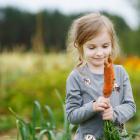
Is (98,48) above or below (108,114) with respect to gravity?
above

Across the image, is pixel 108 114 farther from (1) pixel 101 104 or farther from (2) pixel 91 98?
(2) pixel 91 98

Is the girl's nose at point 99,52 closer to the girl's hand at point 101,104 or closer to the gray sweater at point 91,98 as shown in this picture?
the gray sweater at point 91,98

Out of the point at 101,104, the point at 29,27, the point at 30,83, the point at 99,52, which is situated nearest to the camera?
the point at 101,104

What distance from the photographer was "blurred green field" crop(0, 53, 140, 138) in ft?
29.0

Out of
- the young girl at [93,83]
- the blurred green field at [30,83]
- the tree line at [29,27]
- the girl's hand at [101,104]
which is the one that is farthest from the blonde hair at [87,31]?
the tree line at [29,27]

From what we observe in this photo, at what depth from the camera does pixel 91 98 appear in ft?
10.1

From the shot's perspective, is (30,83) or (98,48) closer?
(98,48)

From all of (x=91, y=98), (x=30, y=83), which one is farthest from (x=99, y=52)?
(x=30, y=83)

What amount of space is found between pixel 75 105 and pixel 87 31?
397mm

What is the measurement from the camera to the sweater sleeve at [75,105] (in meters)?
3.01

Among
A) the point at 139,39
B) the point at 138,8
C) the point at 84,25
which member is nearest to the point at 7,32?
the point at 138,8

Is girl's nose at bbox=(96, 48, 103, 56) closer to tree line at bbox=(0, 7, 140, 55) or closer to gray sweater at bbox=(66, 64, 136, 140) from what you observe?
gray sweater at bbox=(66, 64, 136, 140)

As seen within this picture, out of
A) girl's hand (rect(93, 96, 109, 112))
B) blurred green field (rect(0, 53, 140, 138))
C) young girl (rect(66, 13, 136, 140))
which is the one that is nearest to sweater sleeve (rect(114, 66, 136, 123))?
young girl (rect(66, 13, 136, 140))

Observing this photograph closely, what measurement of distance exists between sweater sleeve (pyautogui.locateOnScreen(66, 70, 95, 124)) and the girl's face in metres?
0.14
